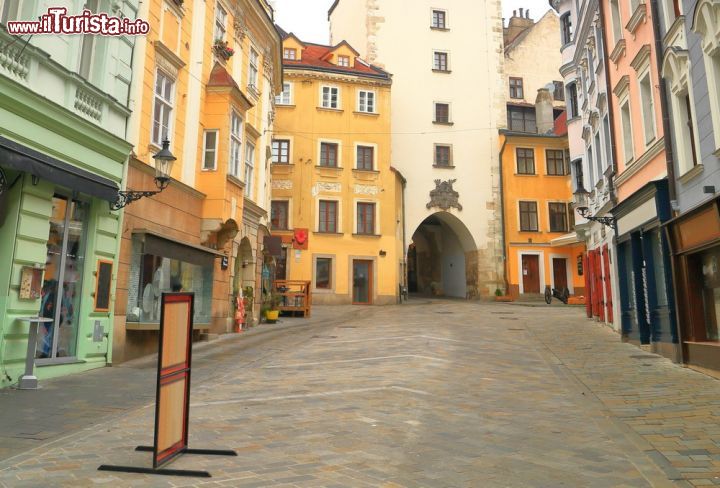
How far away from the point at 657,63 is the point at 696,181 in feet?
9.92

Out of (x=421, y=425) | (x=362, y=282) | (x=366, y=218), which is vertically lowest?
(x=421, y=425)

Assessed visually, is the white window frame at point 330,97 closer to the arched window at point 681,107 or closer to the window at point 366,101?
the window at point 366,101

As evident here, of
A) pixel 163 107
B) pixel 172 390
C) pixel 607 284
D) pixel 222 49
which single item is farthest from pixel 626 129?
pixel 172 390

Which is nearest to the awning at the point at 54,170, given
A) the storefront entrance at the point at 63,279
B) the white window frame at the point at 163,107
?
the storefront entrance at the point at 63,279

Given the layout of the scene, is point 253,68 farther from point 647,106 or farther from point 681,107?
point 681,107

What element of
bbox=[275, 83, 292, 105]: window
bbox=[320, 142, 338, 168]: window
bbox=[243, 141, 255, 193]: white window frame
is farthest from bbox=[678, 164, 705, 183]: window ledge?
bbox=[275, 83, 292, 105]: window

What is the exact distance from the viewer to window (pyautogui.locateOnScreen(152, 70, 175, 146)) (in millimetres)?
12562

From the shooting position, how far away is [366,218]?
32562 mm

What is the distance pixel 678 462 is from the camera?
4.79 m

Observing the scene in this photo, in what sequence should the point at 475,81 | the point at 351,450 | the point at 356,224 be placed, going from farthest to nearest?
the point at 475,81 < the point at 356,224 < the point at 351,450

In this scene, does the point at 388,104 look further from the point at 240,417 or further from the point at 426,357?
the point at 240,417

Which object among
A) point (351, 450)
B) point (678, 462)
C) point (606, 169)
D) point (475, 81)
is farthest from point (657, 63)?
point (475, 81)

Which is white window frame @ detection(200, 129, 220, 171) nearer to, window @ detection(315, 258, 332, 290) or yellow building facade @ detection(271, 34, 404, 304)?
yellow building facade @ detection(271, 34, 404, 304)

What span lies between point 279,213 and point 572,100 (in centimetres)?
1683
